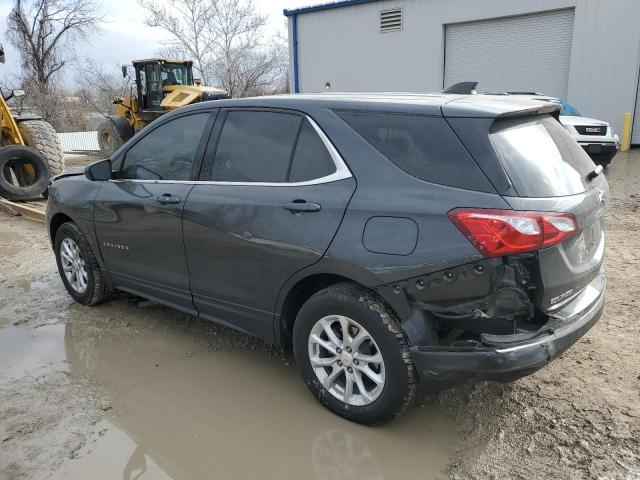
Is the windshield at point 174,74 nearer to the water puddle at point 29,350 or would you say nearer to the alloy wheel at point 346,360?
the water puddle at point 29,350

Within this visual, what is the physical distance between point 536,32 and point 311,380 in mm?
17203

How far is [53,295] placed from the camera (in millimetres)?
5234

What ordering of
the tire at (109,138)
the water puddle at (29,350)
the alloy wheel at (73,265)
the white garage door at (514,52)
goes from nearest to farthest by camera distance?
1. the water puddle at (29,350)
2. the alloy wheel at (73,265)
3. the tire at (109,138)
4. the white garage door at (514,52)

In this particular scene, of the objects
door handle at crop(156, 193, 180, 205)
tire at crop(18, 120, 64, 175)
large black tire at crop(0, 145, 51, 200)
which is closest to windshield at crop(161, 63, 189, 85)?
tire at crop(18, 120, 64, 175)

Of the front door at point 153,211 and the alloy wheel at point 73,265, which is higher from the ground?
the front door at point 153,211

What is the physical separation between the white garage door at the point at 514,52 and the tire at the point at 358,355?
16.8m

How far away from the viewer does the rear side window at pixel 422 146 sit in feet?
8.37

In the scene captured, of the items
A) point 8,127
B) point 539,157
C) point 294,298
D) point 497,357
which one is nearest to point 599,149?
point 539,157

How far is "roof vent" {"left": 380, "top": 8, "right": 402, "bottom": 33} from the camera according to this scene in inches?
778

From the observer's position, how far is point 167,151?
3.93 metres

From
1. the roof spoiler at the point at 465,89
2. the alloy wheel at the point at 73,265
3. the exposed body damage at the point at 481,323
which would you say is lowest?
the alloy wheel at the point at 73,265

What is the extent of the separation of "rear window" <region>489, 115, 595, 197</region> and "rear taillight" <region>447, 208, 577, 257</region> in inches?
5.7

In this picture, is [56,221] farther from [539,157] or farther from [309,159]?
[539,157]

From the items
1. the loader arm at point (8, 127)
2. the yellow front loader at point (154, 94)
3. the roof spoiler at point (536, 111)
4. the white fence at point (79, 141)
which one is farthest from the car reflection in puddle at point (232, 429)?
the white fence at point (79, 141)
